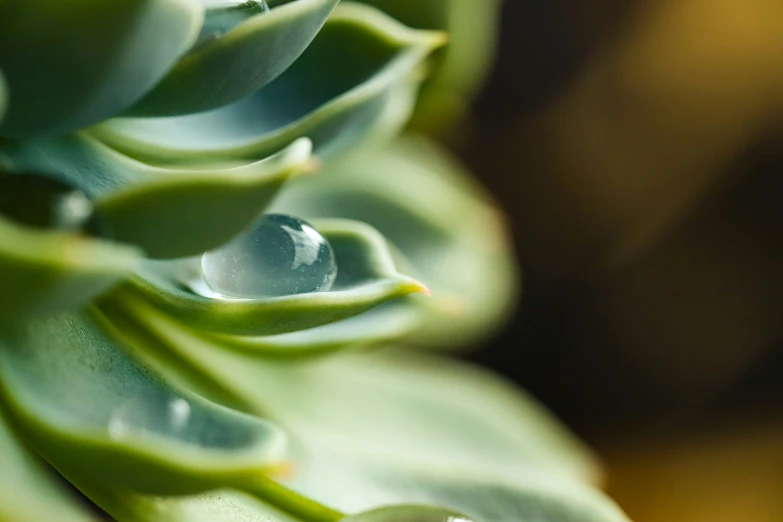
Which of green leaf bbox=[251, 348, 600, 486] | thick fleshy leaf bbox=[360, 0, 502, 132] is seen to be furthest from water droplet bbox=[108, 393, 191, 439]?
thick fleshy leaf bbox=[360, 0, 502, 132]

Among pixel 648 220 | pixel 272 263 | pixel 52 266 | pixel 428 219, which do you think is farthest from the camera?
pixel 648 220

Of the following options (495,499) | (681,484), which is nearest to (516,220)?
(681,484)

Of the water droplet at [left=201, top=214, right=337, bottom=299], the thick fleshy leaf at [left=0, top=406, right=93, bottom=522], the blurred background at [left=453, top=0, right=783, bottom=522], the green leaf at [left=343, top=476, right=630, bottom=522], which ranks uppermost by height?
the blurred background at [left=453, top=0, right=783, bottom=522]

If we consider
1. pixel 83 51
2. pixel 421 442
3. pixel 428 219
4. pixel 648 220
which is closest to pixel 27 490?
pixel 83 51

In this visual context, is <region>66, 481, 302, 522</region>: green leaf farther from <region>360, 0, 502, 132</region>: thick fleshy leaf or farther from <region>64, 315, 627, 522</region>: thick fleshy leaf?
<region>360, 0, 502, 132</region>: thick fleshy leaf

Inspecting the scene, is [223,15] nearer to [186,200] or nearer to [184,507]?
[186,200]

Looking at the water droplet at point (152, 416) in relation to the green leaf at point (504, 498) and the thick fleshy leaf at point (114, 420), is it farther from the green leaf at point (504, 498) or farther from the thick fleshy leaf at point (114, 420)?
the green leaf at point (504, 498)

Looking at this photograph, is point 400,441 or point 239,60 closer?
point 239,60
